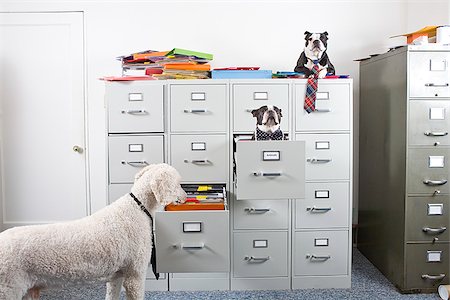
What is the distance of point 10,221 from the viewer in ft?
12.3

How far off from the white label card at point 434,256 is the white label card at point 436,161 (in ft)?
1.75

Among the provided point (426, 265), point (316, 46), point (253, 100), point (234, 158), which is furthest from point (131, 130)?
point (426, 265)

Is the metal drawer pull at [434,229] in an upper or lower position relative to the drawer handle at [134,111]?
lower

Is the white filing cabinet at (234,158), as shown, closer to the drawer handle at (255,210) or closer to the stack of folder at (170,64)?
the drawer handle at (255,210)

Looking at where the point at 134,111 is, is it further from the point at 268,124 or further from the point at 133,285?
the point at 133,285

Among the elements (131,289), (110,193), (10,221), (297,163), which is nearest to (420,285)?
(297,163)

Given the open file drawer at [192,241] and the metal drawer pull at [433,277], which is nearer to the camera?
the open file drawer at [192,241]

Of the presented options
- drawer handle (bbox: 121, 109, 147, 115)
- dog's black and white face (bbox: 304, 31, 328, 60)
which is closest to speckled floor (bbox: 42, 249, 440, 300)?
drawer handle (bbox: 121, 109, 147, 115)

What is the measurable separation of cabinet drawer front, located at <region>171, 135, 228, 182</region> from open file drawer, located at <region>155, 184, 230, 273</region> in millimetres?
615

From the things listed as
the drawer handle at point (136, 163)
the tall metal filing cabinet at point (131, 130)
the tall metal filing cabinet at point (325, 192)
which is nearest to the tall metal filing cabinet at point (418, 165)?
the tall metal filing cabinet at point (325, 192)

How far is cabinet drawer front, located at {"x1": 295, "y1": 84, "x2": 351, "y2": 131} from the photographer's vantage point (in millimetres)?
2938

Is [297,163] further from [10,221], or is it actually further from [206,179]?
[10,221]

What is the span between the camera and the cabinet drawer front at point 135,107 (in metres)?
2.92

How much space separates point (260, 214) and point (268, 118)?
2.15ft
